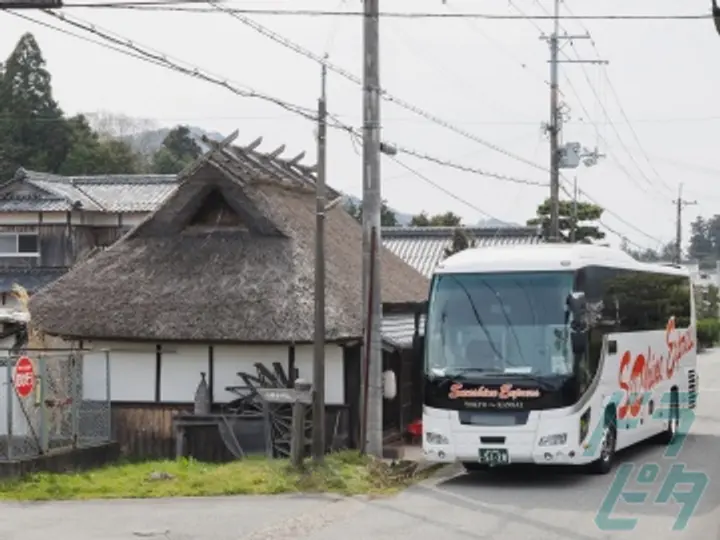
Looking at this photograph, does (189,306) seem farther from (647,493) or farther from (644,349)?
(647,493)

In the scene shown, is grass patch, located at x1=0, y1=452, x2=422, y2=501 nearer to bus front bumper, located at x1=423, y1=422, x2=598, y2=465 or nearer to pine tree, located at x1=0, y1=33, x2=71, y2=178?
bus front bumper, located at x1=423, y1=422, x2=598, y2=465

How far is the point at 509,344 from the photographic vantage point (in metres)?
16.4

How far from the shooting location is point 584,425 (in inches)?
646

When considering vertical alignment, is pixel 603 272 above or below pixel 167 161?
below

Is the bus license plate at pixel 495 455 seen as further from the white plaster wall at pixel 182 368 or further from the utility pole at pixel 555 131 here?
the utility pole at pixel 555 131

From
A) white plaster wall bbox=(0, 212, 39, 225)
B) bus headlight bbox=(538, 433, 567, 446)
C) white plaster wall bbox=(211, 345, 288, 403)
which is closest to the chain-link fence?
white plaster wall bbox=(211, 345, 288, 403)

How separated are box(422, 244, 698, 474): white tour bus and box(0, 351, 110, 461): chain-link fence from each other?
21.8ft

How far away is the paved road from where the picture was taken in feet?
42.1

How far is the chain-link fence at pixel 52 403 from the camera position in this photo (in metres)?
19.0

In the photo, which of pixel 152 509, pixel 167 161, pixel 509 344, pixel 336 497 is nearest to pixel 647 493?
pixel 509 344

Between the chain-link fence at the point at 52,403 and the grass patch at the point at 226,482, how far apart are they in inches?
47.3

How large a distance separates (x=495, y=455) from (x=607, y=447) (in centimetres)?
234

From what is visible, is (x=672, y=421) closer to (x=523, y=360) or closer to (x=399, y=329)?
Result: (x=399, y=329)

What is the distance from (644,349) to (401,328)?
6.74 metres
